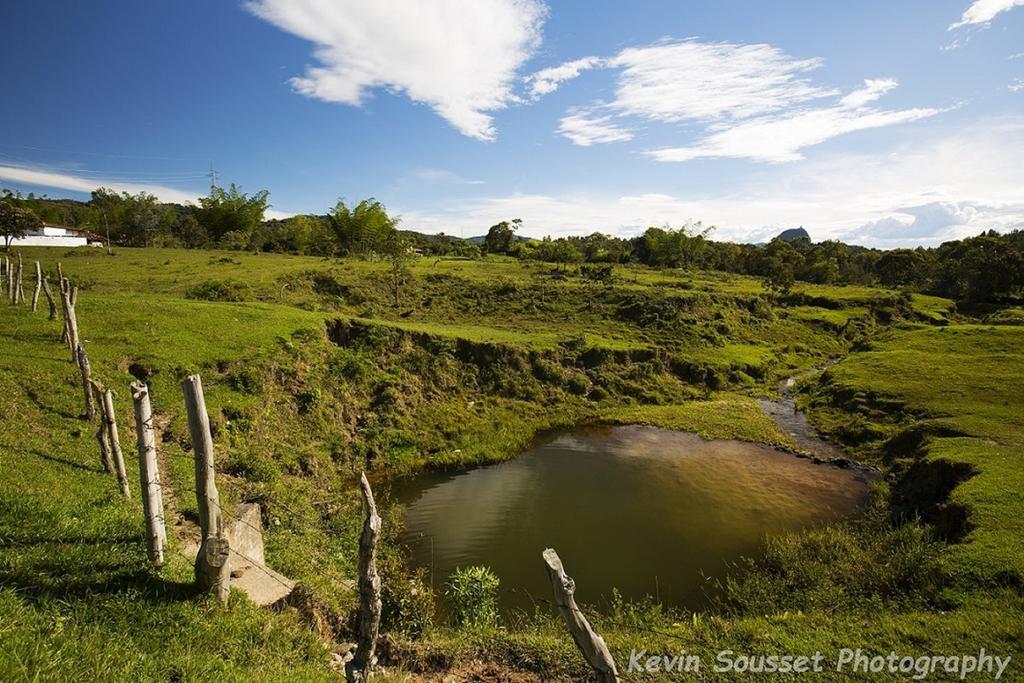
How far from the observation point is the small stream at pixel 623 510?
1433 centimetres

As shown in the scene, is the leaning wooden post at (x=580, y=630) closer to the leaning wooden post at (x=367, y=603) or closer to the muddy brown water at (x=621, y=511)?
the leaning wooden post at (x=367, y=603)

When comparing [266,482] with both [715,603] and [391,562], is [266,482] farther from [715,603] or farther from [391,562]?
[715,603]

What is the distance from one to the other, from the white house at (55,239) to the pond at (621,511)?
175ft

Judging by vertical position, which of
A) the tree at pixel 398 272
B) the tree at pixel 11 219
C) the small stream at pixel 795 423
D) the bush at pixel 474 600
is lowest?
the small stream at pixel 795 423

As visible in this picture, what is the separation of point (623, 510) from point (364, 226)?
157 feet

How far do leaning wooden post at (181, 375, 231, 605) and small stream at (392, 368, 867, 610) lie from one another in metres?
7.72

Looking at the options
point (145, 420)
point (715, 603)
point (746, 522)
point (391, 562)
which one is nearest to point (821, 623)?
point (715, 603)

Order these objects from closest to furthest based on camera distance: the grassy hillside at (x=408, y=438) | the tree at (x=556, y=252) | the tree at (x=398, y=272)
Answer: the grassy hillside at (x=408, y=438) → the tree at (x=398, y=272) → the tree at (x=556, y=252)

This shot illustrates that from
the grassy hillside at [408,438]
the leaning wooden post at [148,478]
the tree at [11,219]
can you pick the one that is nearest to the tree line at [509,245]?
the tree at [11,219]

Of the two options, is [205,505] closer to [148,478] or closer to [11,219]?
[148,478]

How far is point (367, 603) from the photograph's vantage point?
650 centimetres

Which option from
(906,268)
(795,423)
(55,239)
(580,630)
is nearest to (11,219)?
(55,239)

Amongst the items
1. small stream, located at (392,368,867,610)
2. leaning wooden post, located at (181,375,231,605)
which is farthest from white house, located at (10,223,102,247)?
leaning wooden post, located at (181,375,231,605)

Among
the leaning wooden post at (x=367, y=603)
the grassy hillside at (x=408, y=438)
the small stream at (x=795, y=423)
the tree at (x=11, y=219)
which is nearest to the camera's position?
the leaning wooden post at (x=367, y=603)
